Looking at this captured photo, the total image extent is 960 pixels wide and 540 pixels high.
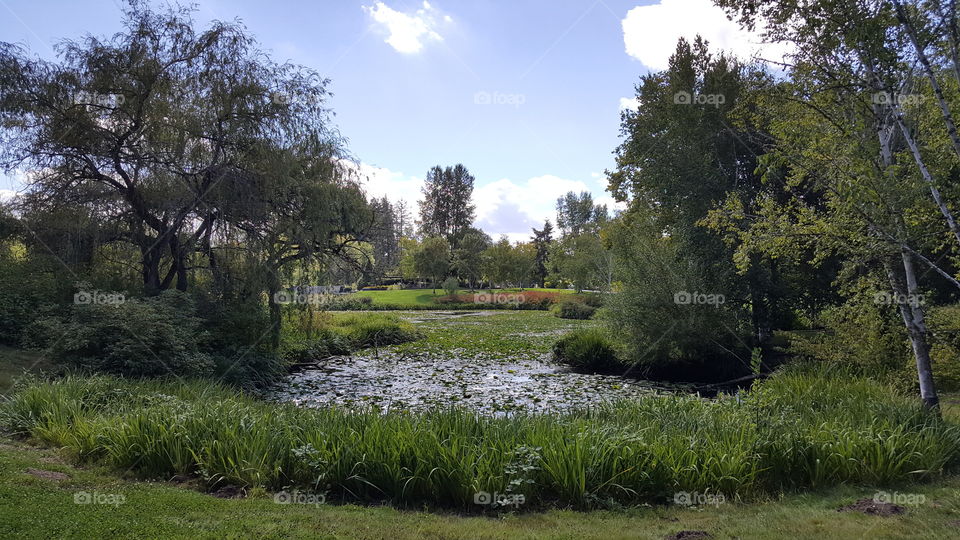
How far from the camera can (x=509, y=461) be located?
5.66 metres

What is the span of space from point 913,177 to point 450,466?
20.5 feet

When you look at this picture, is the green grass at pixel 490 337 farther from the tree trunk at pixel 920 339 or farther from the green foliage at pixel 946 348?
the tree trunk at pixel 920 339

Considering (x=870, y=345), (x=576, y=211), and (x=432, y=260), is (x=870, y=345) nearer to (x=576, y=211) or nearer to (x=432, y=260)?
(x=432, y=260)

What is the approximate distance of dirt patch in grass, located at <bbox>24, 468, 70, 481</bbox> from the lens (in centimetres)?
537

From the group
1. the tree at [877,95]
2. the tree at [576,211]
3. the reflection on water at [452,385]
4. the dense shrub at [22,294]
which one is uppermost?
the tree at [576,211]

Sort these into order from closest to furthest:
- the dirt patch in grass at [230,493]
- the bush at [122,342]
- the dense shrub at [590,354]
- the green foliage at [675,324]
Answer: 1. the dirt patch in grass at [230,493]
2. the bush at [122,342]
3. the green foliage at [675,324]
4. the dense shrub at [590,354]

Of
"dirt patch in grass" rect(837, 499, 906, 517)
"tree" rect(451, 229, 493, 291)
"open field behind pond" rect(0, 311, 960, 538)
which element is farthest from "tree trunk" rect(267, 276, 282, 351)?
"tree" rect(451, 229, 493, 291)

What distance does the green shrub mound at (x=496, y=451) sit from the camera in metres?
5.67

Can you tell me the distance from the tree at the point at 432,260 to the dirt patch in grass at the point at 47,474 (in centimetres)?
5010

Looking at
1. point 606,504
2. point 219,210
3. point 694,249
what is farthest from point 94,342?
point 694,249

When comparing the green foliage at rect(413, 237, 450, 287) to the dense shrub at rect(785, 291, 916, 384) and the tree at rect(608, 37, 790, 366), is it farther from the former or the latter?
the dense shrub at rect(785, 291, 916, 384)

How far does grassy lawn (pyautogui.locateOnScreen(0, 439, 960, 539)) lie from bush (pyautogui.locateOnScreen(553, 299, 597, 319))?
30294 mm

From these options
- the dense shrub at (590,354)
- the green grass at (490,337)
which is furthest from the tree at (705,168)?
the green grass at (490,337)

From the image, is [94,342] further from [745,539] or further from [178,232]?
[745,539]
